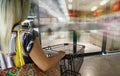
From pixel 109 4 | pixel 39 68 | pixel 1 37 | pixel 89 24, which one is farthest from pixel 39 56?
pixel 109 4

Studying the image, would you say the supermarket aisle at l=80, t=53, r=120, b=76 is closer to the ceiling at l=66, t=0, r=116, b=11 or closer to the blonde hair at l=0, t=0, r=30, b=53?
the ceiling at l=66, t=0, r=116, b=11

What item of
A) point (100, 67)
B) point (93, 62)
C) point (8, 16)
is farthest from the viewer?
point (93, 62)

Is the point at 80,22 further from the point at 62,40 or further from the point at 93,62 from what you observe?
the point at 93,62

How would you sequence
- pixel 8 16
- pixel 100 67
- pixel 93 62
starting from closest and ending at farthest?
pixel 8 16 < pixel 100 67 < pixel 93 62

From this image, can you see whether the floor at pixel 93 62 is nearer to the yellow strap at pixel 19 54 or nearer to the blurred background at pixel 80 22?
the blurred background at pixel 80 22

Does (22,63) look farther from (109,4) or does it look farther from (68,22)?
(109,4)

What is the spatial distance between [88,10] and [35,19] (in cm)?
161

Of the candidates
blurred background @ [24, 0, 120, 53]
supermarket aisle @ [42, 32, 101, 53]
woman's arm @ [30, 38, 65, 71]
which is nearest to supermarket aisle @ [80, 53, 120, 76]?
supermarket aisle @ [42, 32, 101, 53]

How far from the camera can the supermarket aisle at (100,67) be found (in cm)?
296

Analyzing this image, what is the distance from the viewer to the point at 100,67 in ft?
10.8

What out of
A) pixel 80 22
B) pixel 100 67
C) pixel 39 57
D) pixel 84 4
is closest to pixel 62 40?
pixel 80 22

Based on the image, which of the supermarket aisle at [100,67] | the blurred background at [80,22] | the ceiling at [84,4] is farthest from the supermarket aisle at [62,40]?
the ceiling at [84,4]

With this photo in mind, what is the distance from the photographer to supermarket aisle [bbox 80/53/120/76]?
296 cm

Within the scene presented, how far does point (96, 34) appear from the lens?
4.46m
